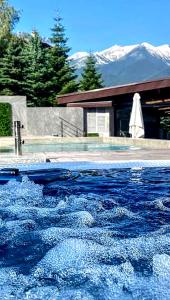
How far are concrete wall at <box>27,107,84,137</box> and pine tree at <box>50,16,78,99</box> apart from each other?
10.1 metres

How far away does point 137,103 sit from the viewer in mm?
19703

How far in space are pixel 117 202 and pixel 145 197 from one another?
0.68 meters

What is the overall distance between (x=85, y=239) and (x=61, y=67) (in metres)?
33.3

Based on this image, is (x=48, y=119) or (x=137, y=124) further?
(x=48, y=119)

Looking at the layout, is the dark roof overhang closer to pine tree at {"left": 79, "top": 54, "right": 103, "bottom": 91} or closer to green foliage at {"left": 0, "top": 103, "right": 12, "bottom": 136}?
green foliage at {"left": 0, "top": 103, "right": 12, "bottom": 136}

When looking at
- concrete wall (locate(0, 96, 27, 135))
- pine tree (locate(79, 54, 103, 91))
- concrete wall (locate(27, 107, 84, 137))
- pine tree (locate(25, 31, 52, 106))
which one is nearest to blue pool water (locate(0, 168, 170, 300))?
concrete wall (locate(27, 107, 84, 137))

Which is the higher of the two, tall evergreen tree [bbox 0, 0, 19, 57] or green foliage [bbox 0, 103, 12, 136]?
tall evergreen tree [bbox 0, 0, 19, 57]

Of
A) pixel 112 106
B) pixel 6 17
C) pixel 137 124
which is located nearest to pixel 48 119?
pixel 112 106

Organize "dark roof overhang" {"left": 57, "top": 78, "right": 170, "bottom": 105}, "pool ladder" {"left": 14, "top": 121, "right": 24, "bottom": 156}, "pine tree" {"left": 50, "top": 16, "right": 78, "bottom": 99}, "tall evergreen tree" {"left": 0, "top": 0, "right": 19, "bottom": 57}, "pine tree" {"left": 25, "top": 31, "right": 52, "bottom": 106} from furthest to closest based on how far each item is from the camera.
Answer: "pine tree" {"left": 50, "top": 16, "right": 78, "bottom": 99} → "pine tree" {"left": 25, "top": 31, "right": 52, "bottom": 106} → "tall evergreen tree" {"left": 0, "top": 0, "right": 19, "bottom": 57} → "dark roof overhang" {"left": 57, "top": 78, "right": 170, "bottom": 105} → "pool ladder" {"left": 14, "top": 121, "right": 24, "bottom": 156}

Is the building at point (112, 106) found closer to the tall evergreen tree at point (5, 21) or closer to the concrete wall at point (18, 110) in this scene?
the concrete wall at point (18, 110)

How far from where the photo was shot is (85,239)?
4945 mm

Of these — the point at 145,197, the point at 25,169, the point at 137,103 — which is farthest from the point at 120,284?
the point at 137,103

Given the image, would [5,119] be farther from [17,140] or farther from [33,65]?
[17,140]

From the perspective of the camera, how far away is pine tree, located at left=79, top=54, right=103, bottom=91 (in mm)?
38906
